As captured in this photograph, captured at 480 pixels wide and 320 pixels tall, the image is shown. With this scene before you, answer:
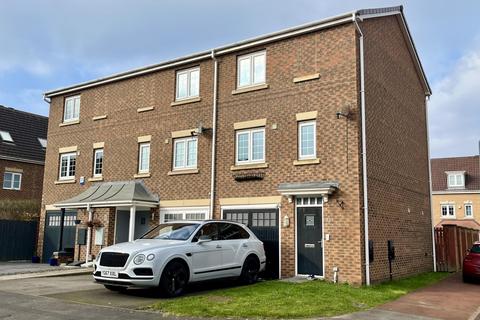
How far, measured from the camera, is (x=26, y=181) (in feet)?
102

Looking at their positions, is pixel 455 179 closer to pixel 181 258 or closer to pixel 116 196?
pixel 116 196

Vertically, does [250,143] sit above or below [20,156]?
below

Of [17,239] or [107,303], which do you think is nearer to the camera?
[107,303]

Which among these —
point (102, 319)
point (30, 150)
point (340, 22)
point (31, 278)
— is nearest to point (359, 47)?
point (340, 22)

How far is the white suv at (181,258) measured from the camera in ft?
34.1

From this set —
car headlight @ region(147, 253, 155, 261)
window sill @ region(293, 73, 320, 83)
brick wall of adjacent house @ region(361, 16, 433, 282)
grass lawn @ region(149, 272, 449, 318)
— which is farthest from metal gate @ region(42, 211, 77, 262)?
brick wall of adjacent house @ region(361, 16, 433, 282)

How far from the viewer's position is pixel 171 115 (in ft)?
60.3

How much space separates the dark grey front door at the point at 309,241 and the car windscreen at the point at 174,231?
154 inches

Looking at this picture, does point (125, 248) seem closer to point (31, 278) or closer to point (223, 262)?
point (223, 262)

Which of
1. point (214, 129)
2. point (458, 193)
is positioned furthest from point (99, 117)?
point (458, 193)

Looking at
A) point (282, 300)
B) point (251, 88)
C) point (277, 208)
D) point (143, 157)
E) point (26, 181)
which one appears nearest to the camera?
point (282, 300)

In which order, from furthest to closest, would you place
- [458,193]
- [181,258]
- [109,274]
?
[458,193] < [181,258] < [109,274]

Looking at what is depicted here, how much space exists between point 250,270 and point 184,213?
16.4 feet

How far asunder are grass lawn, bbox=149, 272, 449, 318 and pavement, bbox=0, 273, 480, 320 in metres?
0.42
